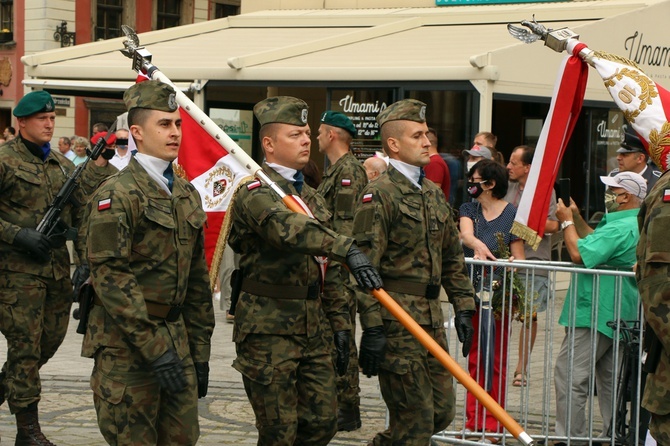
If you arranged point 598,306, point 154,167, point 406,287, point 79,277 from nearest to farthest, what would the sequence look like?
point 154,167, point 406,287, point 598,306, point 79,277

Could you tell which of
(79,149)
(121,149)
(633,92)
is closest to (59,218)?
(633,92)

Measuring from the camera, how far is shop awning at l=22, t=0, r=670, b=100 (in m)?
14.4

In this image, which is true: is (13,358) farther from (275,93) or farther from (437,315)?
(275,93)

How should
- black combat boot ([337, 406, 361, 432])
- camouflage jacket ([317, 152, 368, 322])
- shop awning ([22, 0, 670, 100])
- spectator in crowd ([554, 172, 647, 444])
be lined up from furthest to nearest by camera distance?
shop awning ([22, 0, 670, 100]) < camouflage jacket ([317, 152, 368, 322]) < black combat boot ([337, 406, 361, 432]) < spectator in crowd ([554, 172, 647, 444])

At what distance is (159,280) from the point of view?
5.77 m

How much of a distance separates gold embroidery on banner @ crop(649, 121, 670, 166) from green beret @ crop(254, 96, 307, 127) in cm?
190

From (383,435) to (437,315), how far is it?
74 cm

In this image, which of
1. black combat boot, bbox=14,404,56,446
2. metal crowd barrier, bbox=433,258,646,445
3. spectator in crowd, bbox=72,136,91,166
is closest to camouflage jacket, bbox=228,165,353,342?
metal crowd barrier, bbox=433,258,646,445

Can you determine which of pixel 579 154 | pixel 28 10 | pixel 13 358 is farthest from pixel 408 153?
pixel 28 10

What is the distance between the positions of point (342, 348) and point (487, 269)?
2105mm

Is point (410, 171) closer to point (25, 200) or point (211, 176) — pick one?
point (211, 176)

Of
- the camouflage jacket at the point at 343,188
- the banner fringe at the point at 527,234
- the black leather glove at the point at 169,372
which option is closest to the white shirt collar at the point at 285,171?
the black leather glove at the point at 169,372

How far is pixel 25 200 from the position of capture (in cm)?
788

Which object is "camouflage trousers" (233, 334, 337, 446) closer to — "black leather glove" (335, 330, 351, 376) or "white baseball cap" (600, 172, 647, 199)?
"black leather glove" (335, 330, 351, 376)
